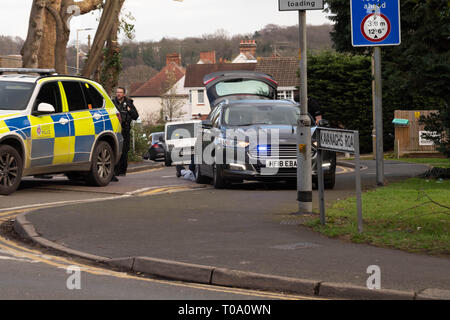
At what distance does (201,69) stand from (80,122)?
89.2m

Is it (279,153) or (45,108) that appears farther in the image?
(279,153)

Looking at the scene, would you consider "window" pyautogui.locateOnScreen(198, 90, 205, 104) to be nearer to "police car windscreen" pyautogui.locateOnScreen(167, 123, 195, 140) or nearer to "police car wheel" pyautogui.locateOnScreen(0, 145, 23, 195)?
"police car windscreen" pyautogui.locateOnScreen(167, 123, 195, 140)

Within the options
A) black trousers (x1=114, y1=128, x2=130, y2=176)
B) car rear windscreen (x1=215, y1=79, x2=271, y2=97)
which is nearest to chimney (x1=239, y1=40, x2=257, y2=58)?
car rear windscreen (x1=215, y1=79, x2=271, y2=97)

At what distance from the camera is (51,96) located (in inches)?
591

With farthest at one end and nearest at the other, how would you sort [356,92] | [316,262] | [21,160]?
[356,92] → [21,160] → [316,262]

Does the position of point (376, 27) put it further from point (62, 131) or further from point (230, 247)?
point (230, 247)

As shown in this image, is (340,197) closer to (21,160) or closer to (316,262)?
(21,160)

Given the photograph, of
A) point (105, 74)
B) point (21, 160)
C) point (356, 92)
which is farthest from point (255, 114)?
point (356, 92)

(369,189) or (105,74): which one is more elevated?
(105,74)

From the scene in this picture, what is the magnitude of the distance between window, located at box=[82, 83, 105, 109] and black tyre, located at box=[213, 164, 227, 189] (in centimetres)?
259

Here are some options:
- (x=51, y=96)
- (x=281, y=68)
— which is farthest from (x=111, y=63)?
(x=281, y=68)

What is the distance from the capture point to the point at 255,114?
1719cm

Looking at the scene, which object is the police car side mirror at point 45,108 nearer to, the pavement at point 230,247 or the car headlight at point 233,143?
the pavement at point 230,247
